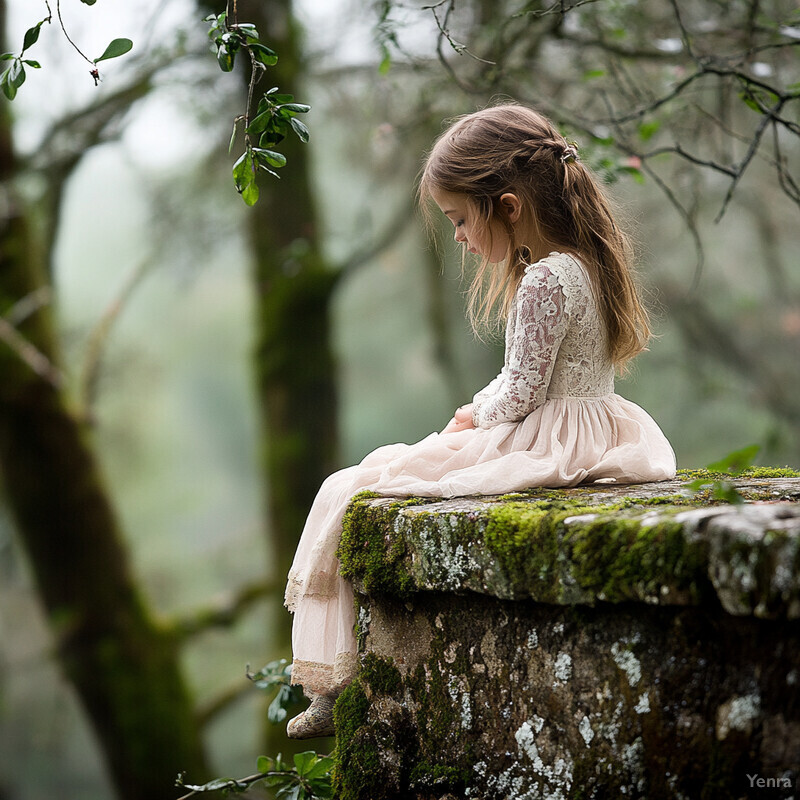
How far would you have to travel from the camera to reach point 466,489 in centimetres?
188

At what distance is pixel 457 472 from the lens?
197 cm

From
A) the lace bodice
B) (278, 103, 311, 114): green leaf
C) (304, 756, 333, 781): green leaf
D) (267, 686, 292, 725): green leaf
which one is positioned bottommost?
(304, 756, 333, 781): green leaf

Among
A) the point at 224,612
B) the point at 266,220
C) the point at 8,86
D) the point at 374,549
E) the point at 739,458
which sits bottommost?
the point at 224,612

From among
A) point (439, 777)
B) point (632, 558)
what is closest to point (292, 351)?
point (439, 777)

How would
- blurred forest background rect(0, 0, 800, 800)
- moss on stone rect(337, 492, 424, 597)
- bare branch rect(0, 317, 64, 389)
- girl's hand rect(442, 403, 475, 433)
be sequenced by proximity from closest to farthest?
1. moss on stone rect(337, 492, 424, 597)
2. girl's hand rect(442, 403, 475, 433)
3. blurred forest background rect(0, 0, 800, 800)
4. bare branch rect(0, 317, 64, 389)

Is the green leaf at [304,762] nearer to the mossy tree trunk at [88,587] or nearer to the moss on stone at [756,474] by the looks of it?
the moss on stone at [756,474]

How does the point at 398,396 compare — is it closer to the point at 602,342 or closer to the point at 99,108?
the point at 99,108

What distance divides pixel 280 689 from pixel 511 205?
1.49 meters

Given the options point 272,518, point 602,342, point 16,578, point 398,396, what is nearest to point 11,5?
point 272,518

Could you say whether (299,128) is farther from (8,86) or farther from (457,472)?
(457,472)

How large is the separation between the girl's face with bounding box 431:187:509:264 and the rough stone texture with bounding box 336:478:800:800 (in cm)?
80

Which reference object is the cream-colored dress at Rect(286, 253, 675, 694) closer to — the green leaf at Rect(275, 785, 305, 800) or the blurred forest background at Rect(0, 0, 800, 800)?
the green leaf at Rect(275, 785, 305, 800)

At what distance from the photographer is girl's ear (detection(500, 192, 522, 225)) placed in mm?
2291

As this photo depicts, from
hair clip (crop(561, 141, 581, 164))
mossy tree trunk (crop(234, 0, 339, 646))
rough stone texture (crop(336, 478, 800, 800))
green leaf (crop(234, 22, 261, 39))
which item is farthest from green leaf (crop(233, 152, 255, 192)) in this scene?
mossy tree trunk (crop(234, 0, 339, 646))
